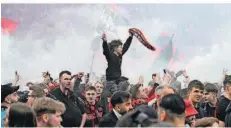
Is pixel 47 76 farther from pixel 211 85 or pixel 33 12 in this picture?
pixel 211 85

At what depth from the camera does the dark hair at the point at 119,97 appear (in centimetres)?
326

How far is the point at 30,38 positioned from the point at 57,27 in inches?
9.5

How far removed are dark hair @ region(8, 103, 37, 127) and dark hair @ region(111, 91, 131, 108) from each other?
95 centimetres

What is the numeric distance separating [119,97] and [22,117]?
109cm

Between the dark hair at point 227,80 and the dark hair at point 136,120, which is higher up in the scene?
the dark hair at point 227,80

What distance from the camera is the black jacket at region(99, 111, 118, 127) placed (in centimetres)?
317

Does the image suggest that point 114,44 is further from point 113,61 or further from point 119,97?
point 119,97

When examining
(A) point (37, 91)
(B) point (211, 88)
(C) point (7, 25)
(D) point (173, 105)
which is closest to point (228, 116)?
(B) point (211, 88)

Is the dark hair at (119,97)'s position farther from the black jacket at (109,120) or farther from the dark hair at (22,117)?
the dark hair at (22,117)

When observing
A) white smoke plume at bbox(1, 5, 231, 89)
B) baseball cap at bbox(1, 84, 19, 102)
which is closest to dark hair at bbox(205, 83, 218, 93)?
white smoke plume at bbox(1, 5, 231, 89)

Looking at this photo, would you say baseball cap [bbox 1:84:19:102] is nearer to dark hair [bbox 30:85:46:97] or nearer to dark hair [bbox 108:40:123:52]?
dark hair [bbox 30:85:46:97]

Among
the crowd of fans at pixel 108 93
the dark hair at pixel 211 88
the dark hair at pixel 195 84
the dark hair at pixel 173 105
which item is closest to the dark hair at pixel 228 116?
the crowd of fans at pixel 108 93

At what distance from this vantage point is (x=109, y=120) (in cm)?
329

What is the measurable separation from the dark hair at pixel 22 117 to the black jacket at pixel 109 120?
0.85 m
